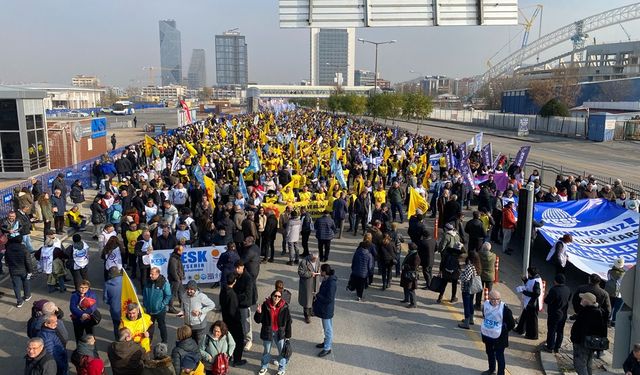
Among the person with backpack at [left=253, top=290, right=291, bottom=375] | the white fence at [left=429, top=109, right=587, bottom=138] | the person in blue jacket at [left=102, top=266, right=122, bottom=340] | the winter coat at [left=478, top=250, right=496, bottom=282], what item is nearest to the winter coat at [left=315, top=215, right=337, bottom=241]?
the winter coat at [left=478, top=250, right=496, bottom=282]

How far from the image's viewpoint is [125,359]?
238 inches

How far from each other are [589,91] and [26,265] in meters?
80.3

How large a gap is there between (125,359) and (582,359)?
6161mm

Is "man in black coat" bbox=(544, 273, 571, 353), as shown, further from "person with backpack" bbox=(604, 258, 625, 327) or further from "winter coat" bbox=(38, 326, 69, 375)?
"winter coat" bbox=(38, 326, 69, 375)

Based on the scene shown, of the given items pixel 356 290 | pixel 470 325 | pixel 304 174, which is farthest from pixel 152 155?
pixel 470 325

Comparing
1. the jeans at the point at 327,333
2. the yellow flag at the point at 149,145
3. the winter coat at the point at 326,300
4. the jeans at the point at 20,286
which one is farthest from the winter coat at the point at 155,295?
the yellow flag at the point at 149,145

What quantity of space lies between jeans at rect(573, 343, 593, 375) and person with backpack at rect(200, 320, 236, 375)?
490 centimetres

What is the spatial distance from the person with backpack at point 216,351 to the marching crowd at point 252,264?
1cm

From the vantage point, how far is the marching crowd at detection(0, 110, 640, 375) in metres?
6.68

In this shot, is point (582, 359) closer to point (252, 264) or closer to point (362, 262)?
point (362, 262)

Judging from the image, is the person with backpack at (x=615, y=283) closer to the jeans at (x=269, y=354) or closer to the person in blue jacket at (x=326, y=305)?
the person in blue jacket at (x=326, y=305)

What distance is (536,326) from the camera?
857 cm

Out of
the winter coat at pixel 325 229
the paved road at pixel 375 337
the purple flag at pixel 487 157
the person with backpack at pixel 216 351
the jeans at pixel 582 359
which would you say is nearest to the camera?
the person with backpack at pixel 216 351

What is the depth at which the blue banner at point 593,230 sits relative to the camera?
10.7 meters
